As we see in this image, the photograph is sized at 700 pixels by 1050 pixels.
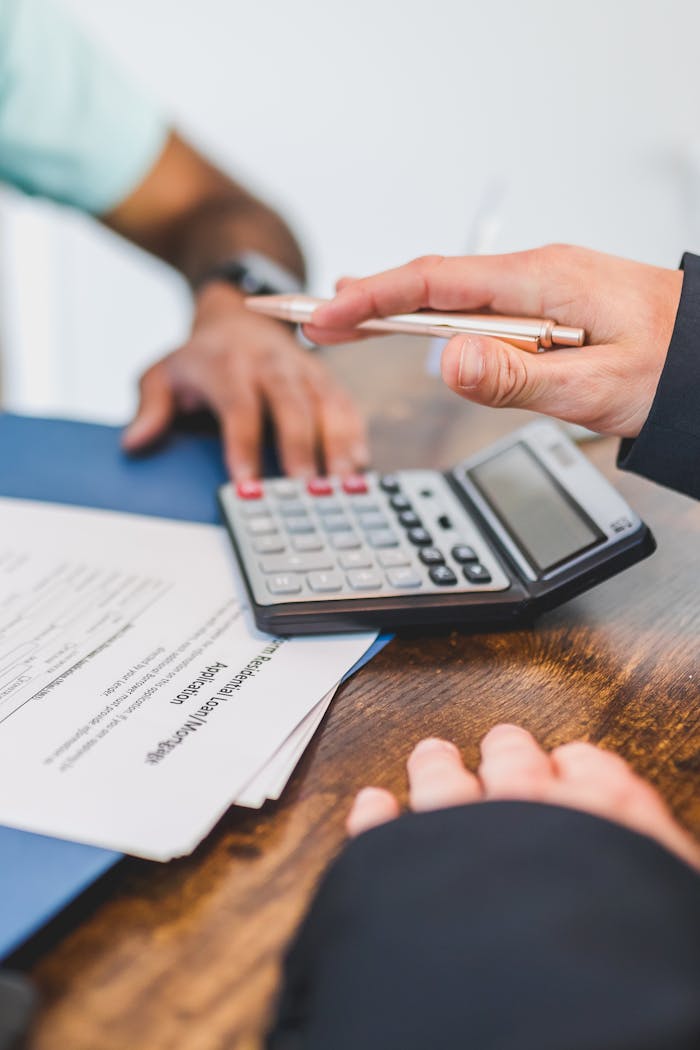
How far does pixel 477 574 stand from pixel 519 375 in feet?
0.30

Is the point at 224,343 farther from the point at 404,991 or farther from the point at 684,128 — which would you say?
the point at 684,128

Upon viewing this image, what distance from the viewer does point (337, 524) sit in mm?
474

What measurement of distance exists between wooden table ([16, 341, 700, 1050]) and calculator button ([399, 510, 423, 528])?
75 mm

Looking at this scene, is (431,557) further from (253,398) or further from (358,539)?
(253,398)

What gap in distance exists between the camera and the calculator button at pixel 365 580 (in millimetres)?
420

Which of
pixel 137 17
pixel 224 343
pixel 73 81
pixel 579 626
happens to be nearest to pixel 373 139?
pixel 137 17

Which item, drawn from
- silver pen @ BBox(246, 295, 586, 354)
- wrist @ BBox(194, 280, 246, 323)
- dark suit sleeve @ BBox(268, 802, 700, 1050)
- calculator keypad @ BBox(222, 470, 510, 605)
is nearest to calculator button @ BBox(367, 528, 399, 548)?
calculator keypad @ BBox(222, 470, 510, 605)

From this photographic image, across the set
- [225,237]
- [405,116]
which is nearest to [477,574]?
[225,237]

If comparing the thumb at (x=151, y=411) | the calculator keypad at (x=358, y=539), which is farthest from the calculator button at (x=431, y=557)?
the thumb at (x=151, y=411)

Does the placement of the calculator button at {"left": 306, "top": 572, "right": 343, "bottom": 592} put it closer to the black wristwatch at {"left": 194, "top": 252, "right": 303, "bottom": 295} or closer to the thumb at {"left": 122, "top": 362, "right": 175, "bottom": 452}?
the thumb at {"left": 122, "top": 362, "right": 175, "bottom": 452}

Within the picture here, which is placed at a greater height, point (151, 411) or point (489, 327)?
point (489, 327)

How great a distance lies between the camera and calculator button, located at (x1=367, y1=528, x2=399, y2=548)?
1.50 feet

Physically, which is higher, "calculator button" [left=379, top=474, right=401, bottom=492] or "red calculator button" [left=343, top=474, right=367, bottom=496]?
"calculator button" [left=379, top=474, right=401, bottom=492]

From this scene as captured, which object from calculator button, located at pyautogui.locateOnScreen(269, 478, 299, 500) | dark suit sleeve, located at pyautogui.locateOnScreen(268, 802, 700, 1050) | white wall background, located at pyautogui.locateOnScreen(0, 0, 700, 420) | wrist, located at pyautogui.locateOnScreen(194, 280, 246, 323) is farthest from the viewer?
white wall background, located at pyautogui.locateOnScreen(0, 0, 700, 420)
